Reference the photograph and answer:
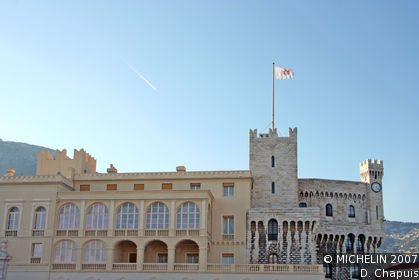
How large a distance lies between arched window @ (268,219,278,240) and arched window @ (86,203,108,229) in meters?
16.1

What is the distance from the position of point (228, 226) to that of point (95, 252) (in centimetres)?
1318

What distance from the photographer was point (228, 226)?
170ft

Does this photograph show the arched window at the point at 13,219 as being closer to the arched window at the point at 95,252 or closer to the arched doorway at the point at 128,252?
the arched window at the point at 95,252

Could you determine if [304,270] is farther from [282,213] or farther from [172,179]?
[172,179]

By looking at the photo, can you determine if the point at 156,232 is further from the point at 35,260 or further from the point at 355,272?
the point at 355,272

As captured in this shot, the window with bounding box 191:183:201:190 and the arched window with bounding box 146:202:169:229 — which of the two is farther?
the window with bounding box 191:183:201:190

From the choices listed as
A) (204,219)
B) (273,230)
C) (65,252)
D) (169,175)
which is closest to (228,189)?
(204,219)

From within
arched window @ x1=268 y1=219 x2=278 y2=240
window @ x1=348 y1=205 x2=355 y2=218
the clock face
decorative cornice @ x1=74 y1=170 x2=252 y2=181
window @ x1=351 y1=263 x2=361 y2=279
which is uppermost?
the clock face

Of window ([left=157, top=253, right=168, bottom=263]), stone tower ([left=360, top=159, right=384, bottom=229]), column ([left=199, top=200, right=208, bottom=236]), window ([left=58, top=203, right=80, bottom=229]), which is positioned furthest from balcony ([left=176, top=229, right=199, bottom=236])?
stone tower ([left=360, top=159, right=384, bottom=229])

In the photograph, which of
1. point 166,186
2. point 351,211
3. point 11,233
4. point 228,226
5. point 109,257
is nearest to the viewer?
point 109,257

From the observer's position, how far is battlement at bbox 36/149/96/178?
Answer: 193 ft

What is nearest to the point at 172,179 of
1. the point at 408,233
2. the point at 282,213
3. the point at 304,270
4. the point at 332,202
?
the point at 282,213

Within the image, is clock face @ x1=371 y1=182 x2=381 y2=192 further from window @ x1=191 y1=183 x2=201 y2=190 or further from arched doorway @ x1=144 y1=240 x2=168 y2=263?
arched doorway @ x1=144 y1=240 x2=168 y2=263

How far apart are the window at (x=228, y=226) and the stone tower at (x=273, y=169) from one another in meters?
4.44
